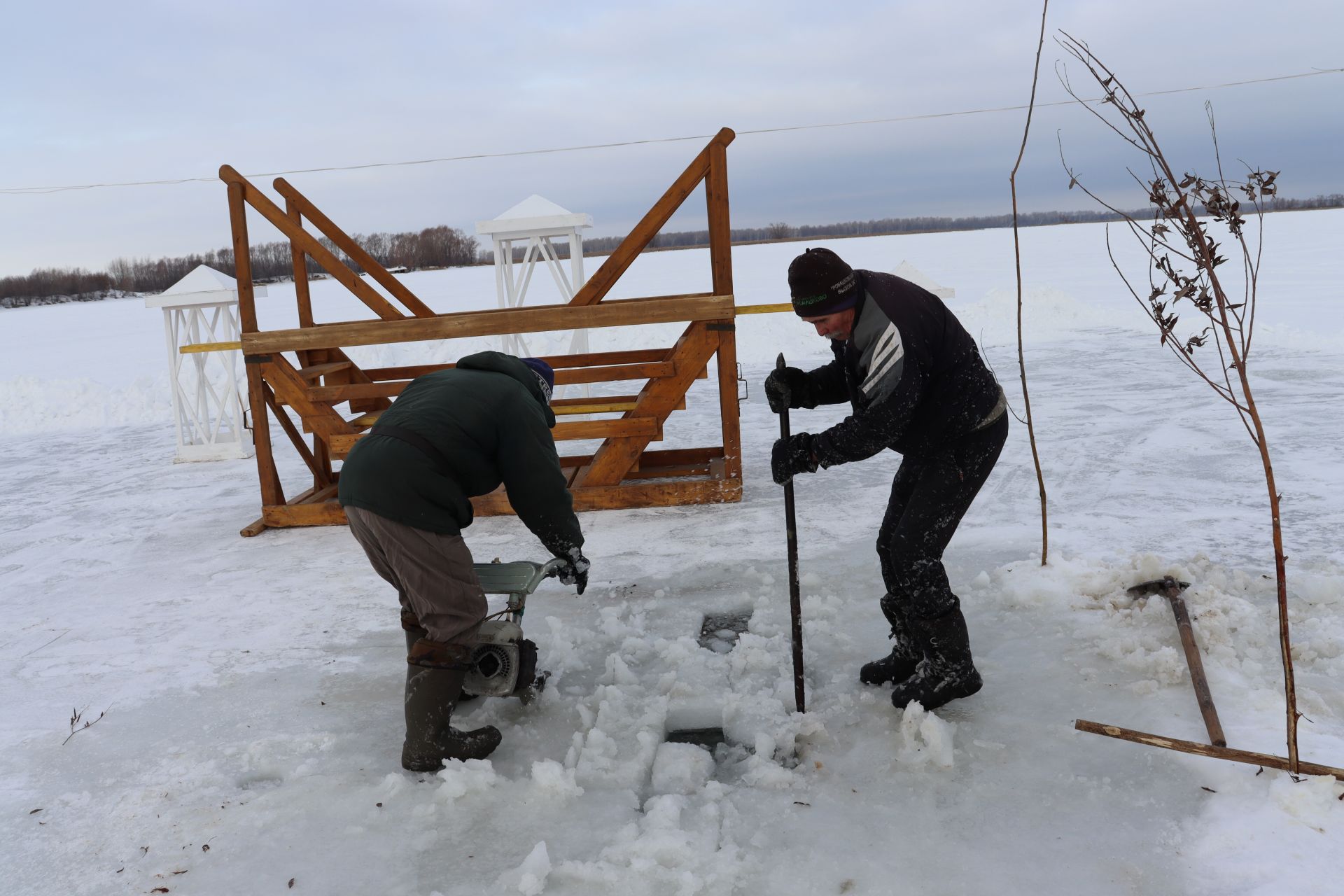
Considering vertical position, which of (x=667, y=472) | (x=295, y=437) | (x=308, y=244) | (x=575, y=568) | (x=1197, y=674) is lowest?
(x=1197, y=674)

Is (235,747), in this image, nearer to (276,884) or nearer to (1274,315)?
(276,884)

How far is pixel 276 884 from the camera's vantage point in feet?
9.34

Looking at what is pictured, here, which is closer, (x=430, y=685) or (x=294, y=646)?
(x=430, y=685)

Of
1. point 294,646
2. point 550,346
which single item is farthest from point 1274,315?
point 294,646

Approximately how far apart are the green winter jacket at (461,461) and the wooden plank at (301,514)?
388 centimetres

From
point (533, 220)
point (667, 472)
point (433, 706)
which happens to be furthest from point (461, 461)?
point (533, 220)

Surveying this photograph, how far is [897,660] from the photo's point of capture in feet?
12.4

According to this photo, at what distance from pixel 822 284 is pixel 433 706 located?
6.49ft

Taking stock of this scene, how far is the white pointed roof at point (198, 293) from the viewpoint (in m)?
9.54

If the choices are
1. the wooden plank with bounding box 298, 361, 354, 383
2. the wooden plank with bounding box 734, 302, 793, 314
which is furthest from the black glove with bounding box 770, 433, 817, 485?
the wooden plank with bounding box 298, 361, 354, 383

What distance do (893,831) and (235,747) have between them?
8.16ft

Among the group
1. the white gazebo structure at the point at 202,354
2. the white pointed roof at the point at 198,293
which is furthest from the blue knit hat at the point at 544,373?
the white pointed roof at the point at 198,293

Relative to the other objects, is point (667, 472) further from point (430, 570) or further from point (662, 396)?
point (430, 570)

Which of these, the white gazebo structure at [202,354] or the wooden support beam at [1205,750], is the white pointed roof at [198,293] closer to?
the white gazebo structure at [202,354]
